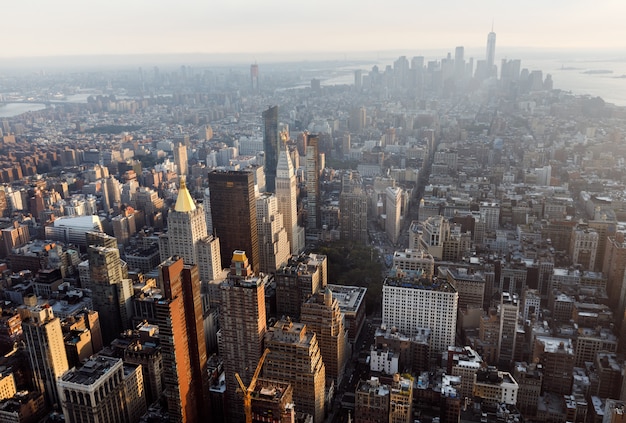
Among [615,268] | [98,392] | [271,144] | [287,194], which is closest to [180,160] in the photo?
[271,144]

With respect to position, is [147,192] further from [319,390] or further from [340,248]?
[319,390]

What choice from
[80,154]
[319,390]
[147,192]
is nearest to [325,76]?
[80,154]

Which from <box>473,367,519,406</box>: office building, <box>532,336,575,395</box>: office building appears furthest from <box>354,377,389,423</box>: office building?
<box>532,336,575,395</box>: office building

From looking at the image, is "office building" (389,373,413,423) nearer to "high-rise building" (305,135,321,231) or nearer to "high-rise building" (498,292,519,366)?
"high-rise building" (498,292,519,366)

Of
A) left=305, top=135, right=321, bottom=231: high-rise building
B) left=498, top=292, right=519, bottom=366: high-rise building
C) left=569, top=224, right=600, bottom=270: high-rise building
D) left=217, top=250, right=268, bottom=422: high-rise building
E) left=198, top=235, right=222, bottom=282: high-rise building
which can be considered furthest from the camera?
left=305, top=135, right=321, bottom=231: high-rise building

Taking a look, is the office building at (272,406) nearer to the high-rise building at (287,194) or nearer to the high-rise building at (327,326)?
the high-rise building at (327,326)

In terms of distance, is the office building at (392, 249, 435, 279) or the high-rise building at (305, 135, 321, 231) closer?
the office building at (392, 249, 435, 279)
